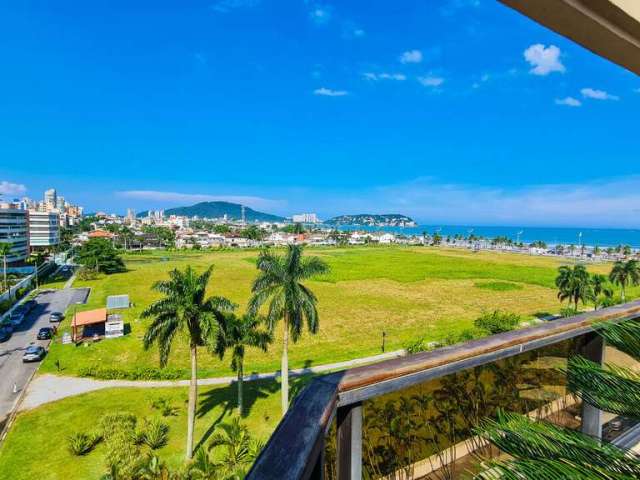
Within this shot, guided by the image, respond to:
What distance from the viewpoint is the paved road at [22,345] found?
13564 mm

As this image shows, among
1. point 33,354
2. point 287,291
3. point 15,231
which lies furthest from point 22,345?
point 15,231

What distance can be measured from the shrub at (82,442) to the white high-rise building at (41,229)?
185ft

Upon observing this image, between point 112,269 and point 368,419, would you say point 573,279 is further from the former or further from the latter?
point 112,269

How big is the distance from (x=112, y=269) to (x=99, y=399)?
126 feet

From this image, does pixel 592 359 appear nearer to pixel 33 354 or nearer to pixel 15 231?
pixel 33 354

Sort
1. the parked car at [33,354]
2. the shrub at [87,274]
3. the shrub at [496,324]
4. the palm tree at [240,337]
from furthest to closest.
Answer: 1. the shrub at [87,274]
2. the shrub at [496,324]
3. the parked car at [33,354]
4. the palm tree at [240,337]

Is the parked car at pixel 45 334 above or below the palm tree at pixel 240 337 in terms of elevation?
below

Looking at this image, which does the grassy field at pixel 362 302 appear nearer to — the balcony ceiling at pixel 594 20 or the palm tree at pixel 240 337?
the palm tree at pixel 240 337

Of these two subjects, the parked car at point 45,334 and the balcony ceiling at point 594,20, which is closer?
the balcony ceiling at point 594,20

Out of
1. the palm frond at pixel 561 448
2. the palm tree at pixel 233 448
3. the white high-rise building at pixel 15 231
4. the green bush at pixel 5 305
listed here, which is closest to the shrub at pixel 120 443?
the palm tree at pixel 233 448

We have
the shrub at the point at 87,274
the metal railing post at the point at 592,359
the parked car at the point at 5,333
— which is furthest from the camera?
the shrub at the point at 87,274

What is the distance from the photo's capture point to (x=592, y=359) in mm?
1928

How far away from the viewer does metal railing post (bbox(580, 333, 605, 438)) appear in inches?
75.7

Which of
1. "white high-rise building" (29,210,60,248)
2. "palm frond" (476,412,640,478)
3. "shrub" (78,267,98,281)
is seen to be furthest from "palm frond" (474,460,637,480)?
"white high-rise building" (29,210,60,248)
